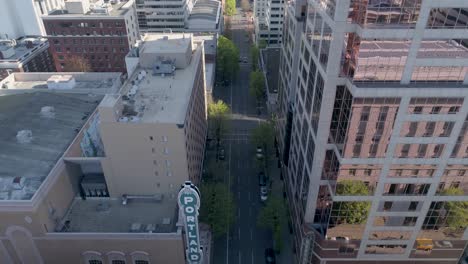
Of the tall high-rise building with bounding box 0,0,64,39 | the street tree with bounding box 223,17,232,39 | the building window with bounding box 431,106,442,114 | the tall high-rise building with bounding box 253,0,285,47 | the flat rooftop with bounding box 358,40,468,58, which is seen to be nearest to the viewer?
the flat rooftop with bounding box 358,40,468,58

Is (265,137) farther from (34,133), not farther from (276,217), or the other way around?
(34,133)

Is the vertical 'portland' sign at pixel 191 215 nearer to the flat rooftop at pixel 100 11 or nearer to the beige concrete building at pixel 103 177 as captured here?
the beige concrete building at pixel 103 177

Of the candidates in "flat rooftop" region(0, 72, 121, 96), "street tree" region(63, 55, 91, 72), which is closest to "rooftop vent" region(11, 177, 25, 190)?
"flat rooftop" region(0, 72, 121, 96)

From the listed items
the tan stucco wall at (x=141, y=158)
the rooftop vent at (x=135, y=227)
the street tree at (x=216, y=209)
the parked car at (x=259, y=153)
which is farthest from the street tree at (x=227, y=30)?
the rooftop vent at (x=135, y=227)

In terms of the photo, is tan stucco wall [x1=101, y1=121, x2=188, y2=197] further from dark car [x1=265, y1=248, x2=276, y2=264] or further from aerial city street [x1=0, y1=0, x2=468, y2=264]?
dark car [x1=265, y1=248, x2=276, y2=264]

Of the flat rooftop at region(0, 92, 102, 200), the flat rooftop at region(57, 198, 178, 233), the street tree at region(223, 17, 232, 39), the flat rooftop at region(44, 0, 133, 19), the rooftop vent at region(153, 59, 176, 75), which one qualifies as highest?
the flat rooftop at region(44, 0, 133, 19)

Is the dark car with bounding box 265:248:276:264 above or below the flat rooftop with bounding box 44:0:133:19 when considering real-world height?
below

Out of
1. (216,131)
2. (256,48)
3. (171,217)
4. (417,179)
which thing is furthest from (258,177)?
(256,48)
